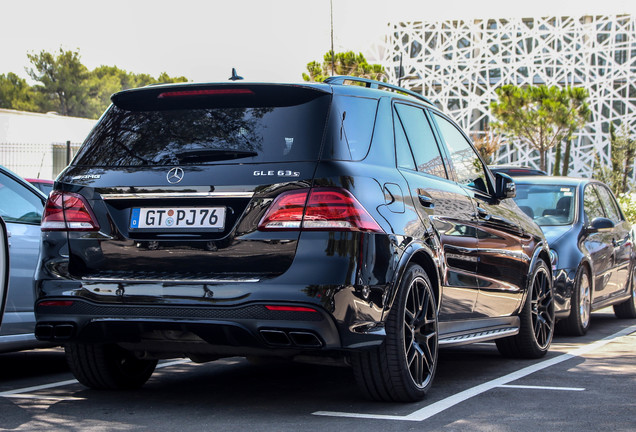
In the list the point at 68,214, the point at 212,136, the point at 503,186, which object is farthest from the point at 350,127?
the point at 503,186

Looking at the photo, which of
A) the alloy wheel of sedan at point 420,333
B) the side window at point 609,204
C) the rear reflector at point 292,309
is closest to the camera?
the rear reflector at point 292,309

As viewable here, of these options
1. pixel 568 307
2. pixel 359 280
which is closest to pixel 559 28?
pixel 568 307

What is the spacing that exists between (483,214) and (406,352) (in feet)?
6.00

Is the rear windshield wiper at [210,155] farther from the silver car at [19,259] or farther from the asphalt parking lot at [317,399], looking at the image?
the silver car at [19,259]

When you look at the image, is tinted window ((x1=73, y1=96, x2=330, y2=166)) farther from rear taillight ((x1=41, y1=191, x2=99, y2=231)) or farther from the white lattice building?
the white lattice building

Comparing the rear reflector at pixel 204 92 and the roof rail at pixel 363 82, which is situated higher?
the roof rail at pixel 363 82

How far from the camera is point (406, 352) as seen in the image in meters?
5.32

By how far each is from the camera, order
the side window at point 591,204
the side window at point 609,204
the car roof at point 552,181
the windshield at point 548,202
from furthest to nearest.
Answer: the side window at point 609,204 < the car roof at point 552,181 < the side window at point 591,204 < the windshield at point 548,202

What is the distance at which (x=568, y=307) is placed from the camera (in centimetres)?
952

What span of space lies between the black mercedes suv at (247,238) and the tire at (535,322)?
6.63 feet

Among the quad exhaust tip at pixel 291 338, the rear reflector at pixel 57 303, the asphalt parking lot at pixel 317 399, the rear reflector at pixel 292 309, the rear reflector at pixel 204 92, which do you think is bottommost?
the asphalt parking lot at pixel 317 399

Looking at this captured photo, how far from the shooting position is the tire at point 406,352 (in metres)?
5.12

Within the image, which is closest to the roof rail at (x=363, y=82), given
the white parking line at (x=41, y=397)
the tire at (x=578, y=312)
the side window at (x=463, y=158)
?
the side window at (x=463, y=158)

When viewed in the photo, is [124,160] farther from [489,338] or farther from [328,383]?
[489,338]
